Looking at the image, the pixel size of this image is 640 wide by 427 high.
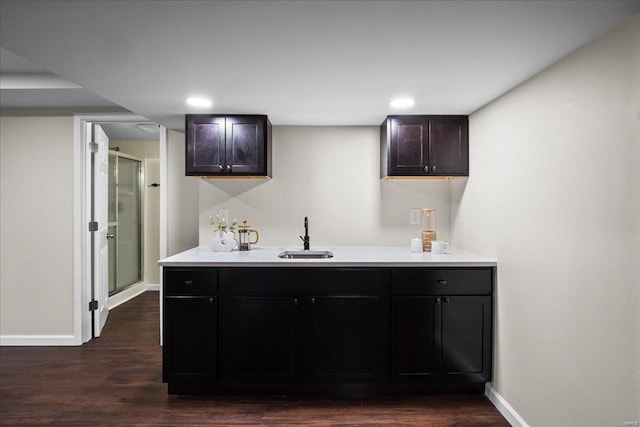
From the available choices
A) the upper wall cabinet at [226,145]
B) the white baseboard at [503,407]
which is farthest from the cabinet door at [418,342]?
the upper wall cabinet at [226,145]

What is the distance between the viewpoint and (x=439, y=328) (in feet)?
8.46

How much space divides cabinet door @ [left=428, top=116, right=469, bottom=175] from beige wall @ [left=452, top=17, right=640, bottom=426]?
0.38 metres

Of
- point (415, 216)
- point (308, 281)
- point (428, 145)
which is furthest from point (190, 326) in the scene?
point (428, 145)

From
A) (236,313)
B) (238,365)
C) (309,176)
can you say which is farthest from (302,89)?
(238,365)

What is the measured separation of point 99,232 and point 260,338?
239 centimetres

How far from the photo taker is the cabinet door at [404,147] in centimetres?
304

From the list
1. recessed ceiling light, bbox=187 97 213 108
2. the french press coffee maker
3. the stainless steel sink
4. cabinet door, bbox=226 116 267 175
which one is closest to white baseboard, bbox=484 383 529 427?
the stainless steel sink

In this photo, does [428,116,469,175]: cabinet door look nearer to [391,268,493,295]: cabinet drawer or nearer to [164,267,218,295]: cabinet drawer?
[391,268,493,295]: cabinet drawer

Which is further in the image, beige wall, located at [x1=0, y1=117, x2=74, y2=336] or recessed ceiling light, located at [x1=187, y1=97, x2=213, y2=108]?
beige wall, located at [x1=0, y1=117, x2=74, y2=336]

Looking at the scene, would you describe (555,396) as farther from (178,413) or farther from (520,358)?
(178,413)

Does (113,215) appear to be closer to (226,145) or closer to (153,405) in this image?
(226,145)

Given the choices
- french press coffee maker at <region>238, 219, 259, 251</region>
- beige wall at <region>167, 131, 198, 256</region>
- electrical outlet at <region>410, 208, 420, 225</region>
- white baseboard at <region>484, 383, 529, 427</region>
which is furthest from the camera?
beige wall at <region>167, 131, 198, 256</region>

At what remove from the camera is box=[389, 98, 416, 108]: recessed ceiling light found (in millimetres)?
2623

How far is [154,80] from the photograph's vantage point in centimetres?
221
